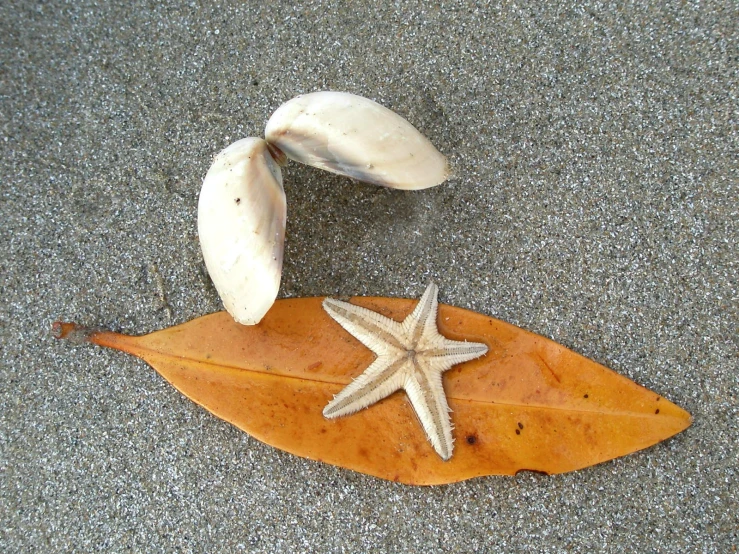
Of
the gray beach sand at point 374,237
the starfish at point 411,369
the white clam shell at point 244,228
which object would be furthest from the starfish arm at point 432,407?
the white clam shell at point 244,228

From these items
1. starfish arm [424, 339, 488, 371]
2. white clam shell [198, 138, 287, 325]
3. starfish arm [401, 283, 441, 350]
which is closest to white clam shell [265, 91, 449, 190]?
white clam shell [198, 138, 287, 325]

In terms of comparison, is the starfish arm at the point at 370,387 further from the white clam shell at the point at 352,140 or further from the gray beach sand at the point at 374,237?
the white clam shell at the point at 352,140

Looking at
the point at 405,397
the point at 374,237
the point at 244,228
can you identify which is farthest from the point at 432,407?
the point at 244,228

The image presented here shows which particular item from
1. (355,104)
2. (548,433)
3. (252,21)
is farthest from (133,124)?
(548,433)

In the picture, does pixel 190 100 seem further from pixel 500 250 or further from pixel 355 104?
pixel 500 250

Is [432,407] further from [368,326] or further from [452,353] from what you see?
[368,326]

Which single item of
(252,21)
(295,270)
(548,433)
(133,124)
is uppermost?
(252,21)

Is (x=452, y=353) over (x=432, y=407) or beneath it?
over

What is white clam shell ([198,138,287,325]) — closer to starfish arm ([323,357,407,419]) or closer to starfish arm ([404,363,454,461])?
starfish arm ([323,357,407,419])
